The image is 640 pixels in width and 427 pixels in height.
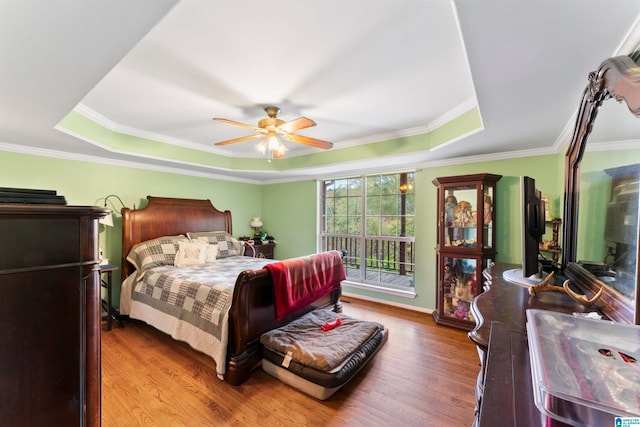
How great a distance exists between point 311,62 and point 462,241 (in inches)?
107

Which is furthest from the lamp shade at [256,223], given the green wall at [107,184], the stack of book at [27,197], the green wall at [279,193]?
the stack of book at [27,197]

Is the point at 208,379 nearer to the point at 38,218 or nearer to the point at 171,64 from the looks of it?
the point at 38,218

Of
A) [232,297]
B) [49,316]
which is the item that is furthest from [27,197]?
[232,297]

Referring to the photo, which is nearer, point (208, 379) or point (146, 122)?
point (208, 379)

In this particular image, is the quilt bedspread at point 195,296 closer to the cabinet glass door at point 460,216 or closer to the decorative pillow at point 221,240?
the decorative pillow at point 221,240

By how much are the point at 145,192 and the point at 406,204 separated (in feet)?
13.0

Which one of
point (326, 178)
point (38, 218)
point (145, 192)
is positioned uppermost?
point (326, 178)

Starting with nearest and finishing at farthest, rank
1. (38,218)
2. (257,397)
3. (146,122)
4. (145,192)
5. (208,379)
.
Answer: (38,218), (257,397), (208,379), (146,122), (145,192)

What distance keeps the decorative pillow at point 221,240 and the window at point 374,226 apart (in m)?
1.55

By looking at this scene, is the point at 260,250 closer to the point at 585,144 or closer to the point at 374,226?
the point at 374,226

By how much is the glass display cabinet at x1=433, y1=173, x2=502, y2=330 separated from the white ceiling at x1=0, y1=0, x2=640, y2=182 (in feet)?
1.52

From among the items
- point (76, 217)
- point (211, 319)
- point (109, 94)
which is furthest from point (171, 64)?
point (211, 319)

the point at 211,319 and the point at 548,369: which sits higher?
the point at 548,369

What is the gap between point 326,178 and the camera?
468 cm
